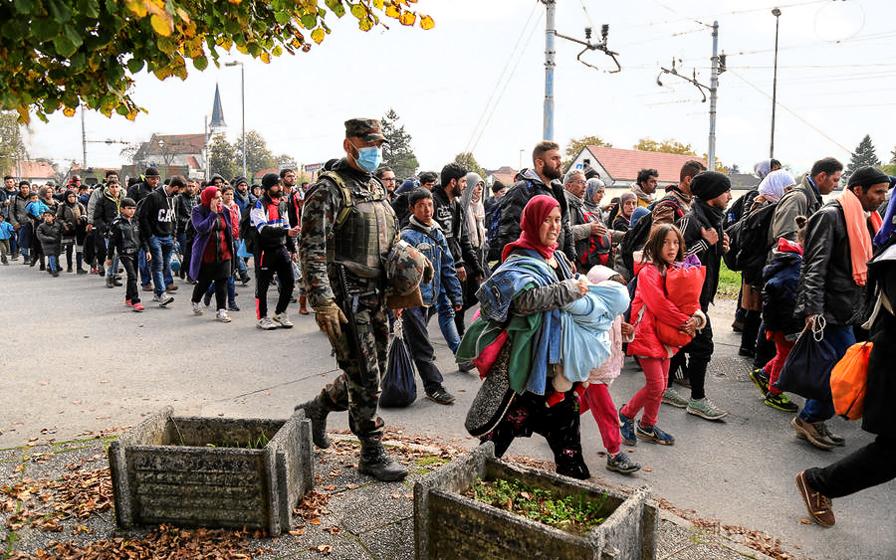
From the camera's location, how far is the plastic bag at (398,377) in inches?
233

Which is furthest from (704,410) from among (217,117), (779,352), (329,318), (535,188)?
(217,117)

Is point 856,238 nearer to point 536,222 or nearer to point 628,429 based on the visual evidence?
point 628,429

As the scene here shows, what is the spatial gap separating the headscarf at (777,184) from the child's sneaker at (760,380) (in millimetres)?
1885

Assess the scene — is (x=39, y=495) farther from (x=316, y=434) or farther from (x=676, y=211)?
(x=676, y=211)

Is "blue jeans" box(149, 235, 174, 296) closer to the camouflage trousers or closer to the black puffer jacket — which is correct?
the camouflage trousers

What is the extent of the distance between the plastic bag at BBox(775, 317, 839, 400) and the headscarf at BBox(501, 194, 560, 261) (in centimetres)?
236

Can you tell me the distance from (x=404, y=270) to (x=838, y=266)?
327 cm

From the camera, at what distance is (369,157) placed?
4.24 meters

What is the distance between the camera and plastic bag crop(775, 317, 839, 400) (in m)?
4.95

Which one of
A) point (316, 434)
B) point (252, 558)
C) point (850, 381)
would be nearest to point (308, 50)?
point (316, 434)

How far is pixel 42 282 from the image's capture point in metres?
14.7

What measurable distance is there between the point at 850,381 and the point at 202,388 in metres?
5.42

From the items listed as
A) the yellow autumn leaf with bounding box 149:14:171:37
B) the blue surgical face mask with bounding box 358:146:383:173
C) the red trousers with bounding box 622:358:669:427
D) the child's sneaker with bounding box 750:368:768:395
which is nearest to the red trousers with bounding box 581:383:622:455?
the red trousers with bounding box 622:358:669:427

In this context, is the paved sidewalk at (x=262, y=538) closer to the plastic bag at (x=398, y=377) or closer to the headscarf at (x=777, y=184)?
the plastic bag at (x=398, y=377)
